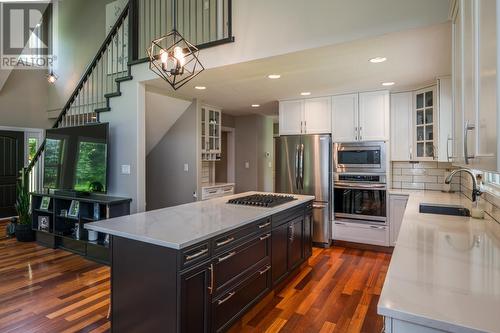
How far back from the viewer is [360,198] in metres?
4.34

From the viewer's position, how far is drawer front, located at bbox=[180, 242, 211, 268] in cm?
169

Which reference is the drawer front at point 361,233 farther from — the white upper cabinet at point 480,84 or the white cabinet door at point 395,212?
the white upper cabinet at point 480,84

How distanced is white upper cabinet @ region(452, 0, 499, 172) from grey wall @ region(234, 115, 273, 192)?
5.10 m

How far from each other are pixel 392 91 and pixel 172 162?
12.5ft

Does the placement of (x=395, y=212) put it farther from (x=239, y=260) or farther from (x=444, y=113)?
(x=239, y=260)

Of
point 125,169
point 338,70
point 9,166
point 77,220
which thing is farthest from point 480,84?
point 9,166

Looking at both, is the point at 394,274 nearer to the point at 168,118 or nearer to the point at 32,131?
the point at 168,118

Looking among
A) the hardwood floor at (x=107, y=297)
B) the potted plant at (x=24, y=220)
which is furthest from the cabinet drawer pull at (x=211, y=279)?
the potted plant at (x=24, y=220)

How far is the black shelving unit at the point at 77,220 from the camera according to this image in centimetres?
374

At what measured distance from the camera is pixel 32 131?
22.3ft

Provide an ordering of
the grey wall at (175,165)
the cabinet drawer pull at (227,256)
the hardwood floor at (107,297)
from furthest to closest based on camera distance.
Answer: the grey wall at (175,165), the hardwood floor at (107,297), the cabinet drawer pull at (227,256)

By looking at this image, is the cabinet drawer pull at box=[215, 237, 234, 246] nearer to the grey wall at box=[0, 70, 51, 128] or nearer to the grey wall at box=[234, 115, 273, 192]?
the grey wall at box=[234, 115, 273, 192]

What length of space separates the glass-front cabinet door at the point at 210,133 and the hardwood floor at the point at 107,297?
2.54 metres

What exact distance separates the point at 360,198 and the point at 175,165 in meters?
3.19
